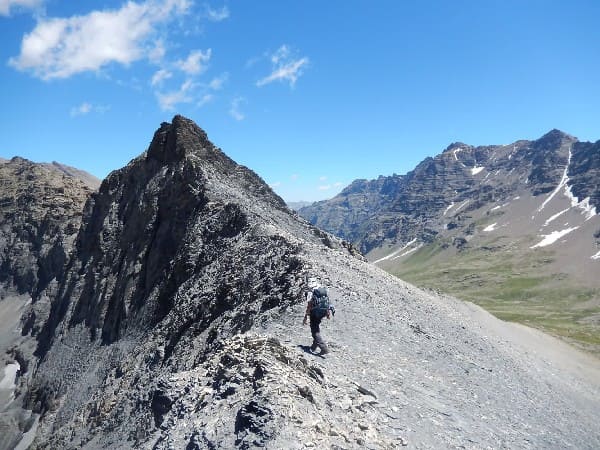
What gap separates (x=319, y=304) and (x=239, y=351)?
12.4 ft

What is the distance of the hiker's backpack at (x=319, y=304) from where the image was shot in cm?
1978

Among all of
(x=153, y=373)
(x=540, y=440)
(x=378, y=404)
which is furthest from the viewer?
(x=153, y=373)

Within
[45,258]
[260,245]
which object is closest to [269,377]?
[260,245]

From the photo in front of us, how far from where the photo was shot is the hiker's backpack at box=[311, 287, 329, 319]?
19.8 metres

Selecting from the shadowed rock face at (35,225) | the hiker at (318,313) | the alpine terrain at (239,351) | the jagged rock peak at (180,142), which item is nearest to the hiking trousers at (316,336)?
the hiker at (318,313)

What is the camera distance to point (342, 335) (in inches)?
955

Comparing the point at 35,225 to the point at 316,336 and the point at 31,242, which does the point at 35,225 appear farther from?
the point at 316,336

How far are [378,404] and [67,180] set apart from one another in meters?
172

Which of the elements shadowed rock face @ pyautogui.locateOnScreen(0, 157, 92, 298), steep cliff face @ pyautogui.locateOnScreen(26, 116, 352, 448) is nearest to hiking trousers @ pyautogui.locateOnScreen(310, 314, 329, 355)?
steep cliff face @ pyautogui.locateOnScreen(26, 116, 352, 448)

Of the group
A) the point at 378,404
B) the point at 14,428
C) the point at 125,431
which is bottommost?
the point at 14,428

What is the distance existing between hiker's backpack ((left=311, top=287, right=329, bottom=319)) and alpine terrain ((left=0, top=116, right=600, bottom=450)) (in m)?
1.77

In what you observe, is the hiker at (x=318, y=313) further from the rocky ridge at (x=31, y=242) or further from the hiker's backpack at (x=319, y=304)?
the rocky ridge at (x=31, y=242)

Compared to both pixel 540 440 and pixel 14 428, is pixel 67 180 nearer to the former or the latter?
pixel 14 428

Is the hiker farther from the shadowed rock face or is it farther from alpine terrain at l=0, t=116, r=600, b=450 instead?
the shadowed rock face
